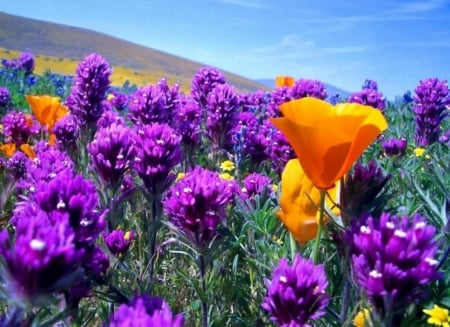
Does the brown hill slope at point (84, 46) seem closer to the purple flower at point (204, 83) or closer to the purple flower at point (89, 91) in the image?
the purple flower at point (204, 83)

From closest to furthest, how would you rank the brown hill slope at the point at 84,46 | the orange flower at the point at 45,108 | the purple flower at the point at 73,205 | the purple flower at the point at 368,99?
the purple flower at the point at 73,205
the orange flower at the point at 45,108
the purple flower at the point at 368,99
the brown hill slope at the point at 84,46

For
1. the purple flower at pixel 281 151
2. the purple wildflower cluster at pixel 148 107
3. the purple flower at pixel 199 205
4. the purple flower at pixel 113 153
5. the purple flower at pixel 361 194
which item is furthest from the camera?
the purple wildflower cluster at pixel 148 107

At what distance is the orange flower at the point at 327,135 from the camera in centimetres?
167

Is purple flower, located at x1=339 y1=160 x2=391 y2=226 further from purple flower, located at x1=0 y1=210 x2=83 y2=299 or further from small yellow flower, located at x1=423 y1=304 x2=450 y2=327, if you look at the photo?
purple flower, located at x1=0 y1=210 x2=83 y2=299

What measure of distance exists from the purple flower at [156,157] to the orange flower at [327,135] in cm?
98

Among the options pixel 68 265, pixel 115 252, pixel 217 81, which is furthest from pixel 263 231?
pixel 217 81

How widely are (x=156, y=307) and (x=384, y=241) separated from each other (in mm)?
615

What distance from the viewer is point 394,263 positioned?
1391 mm

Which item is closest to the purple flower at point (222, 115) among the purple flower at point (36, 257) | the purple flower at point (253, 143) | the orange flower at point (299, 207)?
the purple flower at point (253, 143)

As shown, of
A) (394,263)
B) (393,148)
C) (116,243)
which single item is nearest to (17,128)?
(116,243)

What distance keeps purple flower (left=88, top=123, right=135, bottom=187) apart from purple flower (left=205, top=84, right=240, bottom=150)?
7.15 ft

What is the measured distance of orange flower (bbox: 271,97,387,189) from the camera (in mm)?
1667

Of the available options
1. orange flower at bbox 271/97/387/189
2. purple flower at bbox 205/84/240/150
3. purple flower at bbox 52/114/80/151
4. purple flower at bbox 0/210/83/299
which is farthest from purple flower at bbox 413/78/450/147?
purple flower at bbox 0/210/83/299

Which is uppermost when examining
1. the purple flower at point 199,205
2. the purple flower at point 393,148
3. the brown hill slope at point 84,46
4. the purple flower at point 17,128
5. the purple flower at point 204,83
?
the brown hill slope at point 84,46
